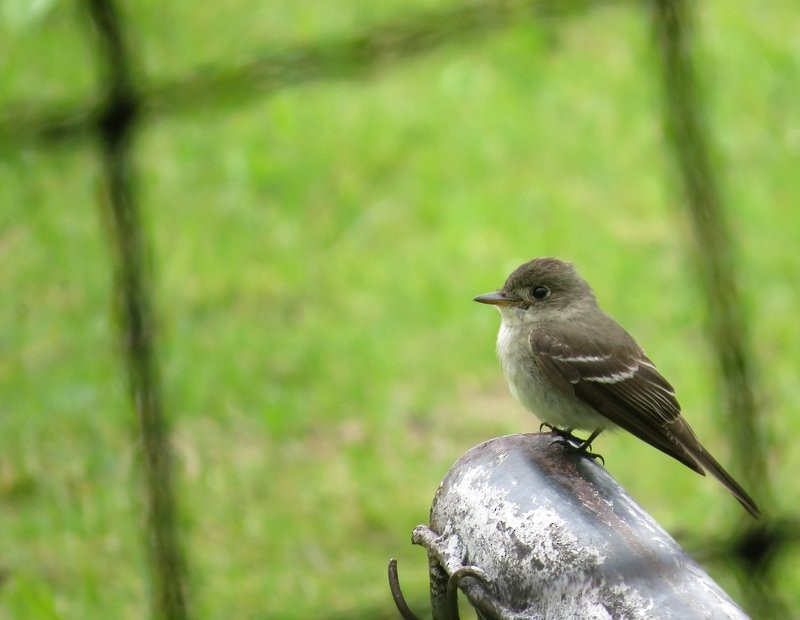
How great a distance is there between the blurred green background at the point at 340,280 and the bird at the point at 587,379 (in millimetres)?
1171

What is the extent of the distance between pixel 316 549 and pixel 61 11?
13.6 feet

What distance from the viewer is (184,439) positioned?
6492mm

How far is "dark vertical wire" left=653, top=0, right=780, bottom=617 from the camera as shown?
77.2 inches

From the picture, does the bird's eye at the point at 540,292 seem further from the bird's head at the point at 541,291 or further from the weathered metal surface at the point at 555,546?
the weathered metal surface at the point at 555,546

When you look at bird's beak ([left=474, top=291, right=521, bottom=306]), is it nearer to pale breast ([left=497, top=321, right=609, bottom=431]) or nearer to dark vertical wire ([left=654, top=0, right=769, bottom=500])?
pale breast ([left=497, top=321, right=609, bottom=431])

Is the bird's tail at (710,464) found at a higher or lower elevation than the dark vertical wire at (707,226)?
lower

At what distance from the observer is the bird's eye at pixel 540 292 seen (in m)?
4.67

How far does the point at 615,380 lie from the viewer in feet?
13.8

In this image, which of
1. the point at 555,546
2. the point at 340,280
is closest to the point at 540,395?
→ the point at 555,546

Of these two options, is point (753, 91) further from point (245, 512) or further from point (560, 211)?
point (245, 512)

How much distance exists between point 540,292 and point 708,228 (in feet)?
8.82

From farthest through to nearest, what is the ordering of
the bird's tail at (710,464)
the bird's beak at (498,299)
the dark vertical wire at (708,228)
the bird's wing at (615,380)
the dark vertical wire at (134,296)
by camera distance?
the bird's beak at (498,299) → the bird's wing at (615,380) → the bird's tail at (710,464) → the dark vertical wire at (708,228) → the dark vertical wire at (134,296)

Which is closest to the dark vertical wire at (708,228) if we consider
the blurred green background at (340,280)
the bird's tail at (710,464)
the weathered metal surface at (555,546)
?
the weathered metal surface at (555,546)

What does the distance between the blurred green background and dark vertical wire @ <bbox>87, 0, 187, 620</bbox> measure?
3301 millimetres
